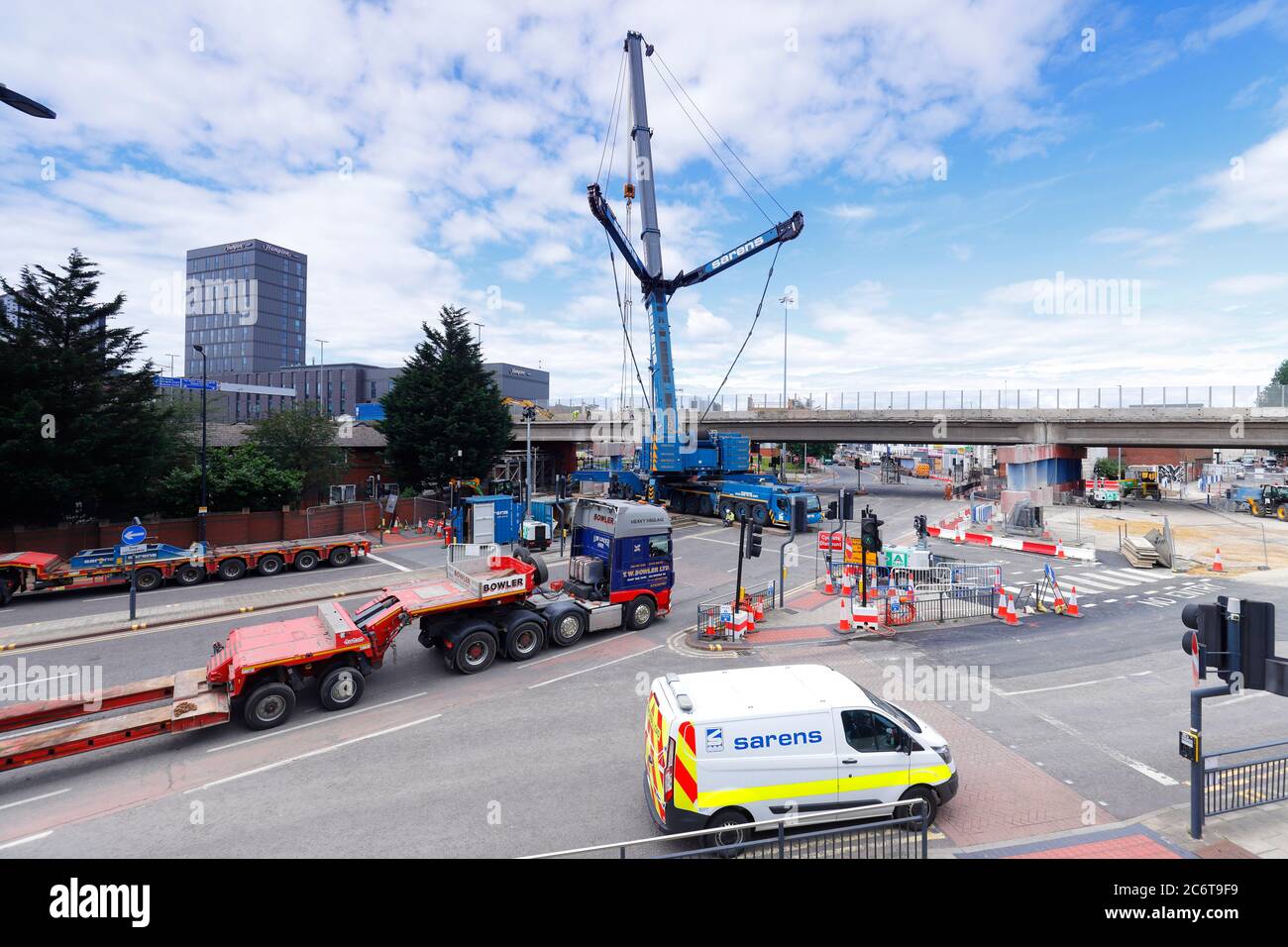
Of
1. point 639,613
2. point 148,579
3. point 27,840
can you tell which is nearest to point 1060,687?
point 639,613

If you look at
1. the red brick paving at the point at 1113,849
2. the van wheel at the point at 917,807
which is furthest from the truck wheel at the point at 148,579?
the red brick paving at the point at 1113,849

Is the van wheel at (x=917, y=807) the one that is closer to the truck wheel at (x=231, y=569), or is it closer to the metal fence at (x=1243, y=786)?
the metal fence at (x=1243, y=786)

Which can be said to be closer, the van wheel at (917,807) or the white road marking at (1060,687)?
the van wheel at (917,807)

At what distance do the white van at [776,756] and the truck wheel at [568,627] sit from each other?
6.92 metres

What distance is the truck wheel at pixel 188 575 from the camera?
2014 cm

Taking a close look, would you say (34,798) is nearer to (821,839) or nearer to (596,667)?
(596,667)

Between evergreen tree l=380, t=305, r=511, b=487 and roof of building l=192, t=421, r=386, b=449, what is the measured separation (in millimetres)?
3582

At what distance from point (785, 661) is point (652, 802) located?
663 cm

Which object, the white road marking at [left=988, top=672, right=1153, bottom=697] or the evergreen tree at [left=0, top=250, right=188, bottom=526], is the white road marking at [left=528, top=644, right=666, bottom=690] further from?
the evergreen tree at [left=0, top=250, right=188, bottom=526]

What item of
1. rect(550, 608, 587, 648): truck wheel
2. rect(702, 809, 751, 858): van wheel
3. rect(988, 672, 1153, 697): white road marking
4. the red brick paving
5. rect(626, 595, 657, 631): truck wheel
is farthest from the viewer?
rect(626, 595, 657, 631): truck wheel

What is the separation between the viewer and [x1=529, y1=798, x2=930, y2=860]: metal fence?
19.5 ft

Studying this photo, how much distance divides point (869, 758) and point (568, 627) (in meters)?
8.49

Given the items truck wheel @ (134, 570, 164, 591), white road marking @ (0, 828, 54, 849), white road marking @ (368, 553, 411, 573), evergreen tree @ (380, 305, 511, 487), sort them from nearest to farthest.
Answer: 1. white road marking @ (0, 828, 54, 849)
2. truck wheel @ (134, 570, 164, 591)
3. white road marking @ (368, 553, 411, 573)
4. evergreen tree @ (380, 305, 511, 487)

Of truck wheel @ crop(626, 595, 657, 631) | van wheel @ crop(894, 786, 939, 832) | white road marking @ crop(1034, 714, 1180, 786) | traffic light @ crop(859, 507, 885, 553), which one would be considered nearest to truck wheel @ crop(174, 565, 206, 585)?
truck wheel @ crop(626, 595, 657, 631)
